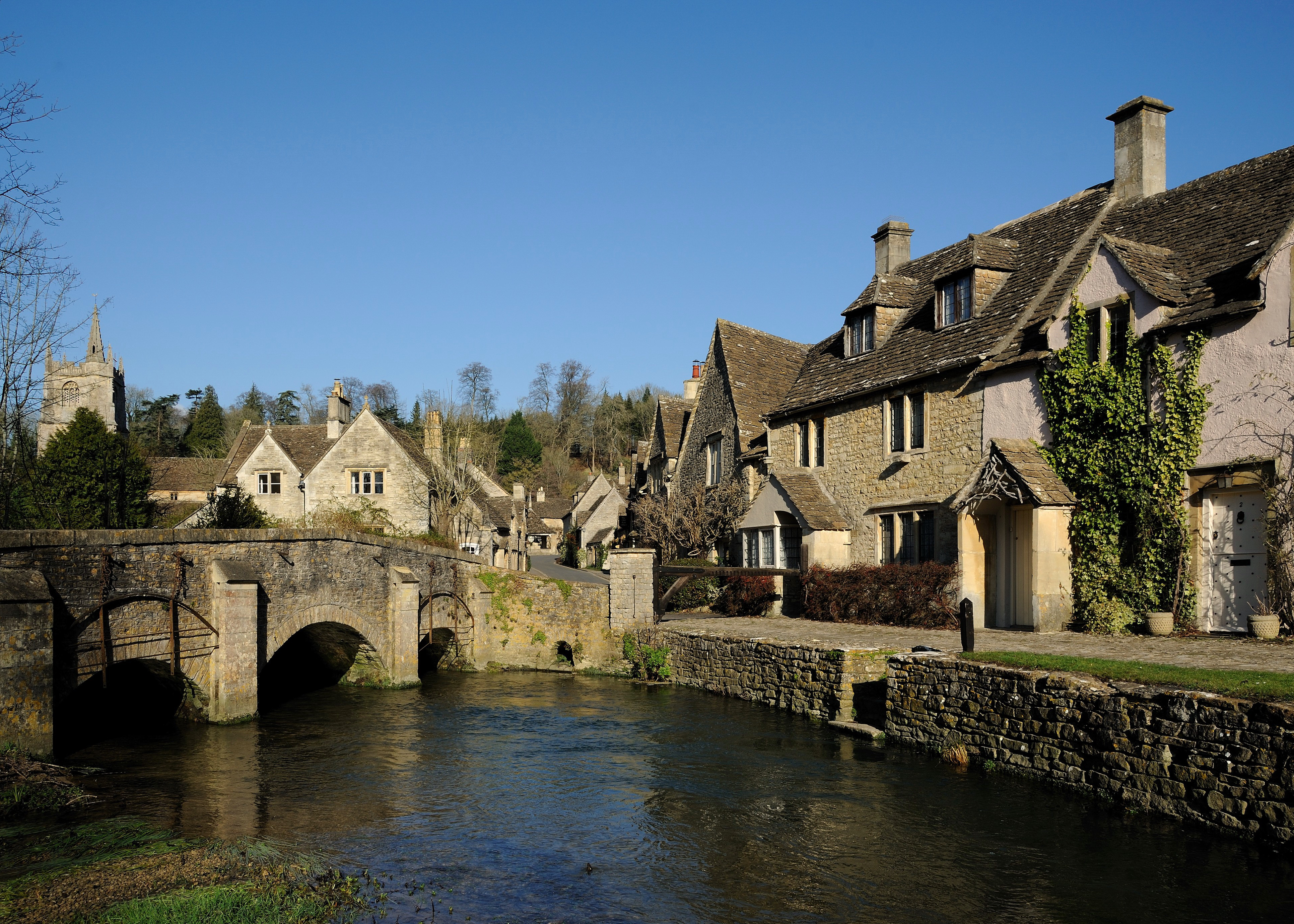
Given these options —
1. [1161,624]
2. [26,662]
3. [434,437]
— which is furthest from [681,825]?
[434,437]

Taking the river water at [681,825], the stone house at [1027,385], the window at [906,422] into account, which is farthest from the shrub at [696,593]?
the river water at [681,825]

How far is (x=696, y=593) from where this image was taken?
28.9 metres

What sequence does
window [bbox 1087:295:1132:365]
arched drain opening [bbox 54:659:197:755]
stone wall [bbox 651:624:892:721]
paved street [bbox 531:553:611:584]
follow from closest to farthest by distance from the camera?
arched drain opening [bbox 54:659:197:755] < stone wall [bbox 651:624:892:721] < window [bbox 1087:295:1132:365] < paved street [bbox 531:553:611:584]

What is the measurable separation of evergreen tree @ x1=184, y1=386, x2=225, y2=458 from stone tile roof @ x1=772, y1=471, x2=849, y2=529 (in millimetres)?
70002

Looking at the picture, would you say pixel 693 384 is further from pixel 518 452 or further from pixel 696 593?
pixel 518 452

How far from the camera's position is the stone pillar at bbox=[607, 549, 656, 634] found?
24188 millimetres

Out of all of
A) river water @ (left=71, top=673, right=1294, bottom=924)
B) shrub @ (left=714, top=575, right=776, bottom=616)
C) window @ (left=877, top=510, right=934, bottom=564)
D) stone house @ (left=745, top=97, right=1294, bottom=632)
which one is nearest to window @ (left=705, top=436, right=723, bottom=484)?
stone house @ (left=745, top=97, right=1294, bottom=632)

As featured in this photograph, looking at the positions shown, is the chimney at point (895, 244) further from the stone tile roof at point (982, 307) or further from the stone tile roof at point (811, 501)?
the stone tile roof at point (811, 501)

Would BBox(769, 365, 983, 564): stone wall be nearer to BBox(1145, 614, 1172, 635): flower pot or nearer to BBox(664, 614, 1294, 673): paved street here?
BBox(664, 614, 1294, 673): paved street

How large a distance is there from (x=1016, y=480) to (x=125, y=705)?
60.0 ft

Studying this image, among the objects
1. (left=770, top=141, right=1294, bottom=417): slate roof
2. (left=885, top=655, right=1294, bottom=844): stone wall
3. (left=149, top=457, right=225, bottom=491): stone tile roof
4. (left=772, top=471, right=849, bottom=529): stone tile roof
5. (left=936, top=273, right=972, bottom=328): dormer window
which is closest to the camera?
(left=885, top=655, right=1294, bottom=844): stone wall

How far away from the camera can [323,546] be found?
18.8 m

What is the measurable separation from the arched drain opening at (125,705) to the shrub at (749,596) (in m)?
14.7

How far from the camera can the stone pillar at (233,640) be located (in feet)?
51.7
